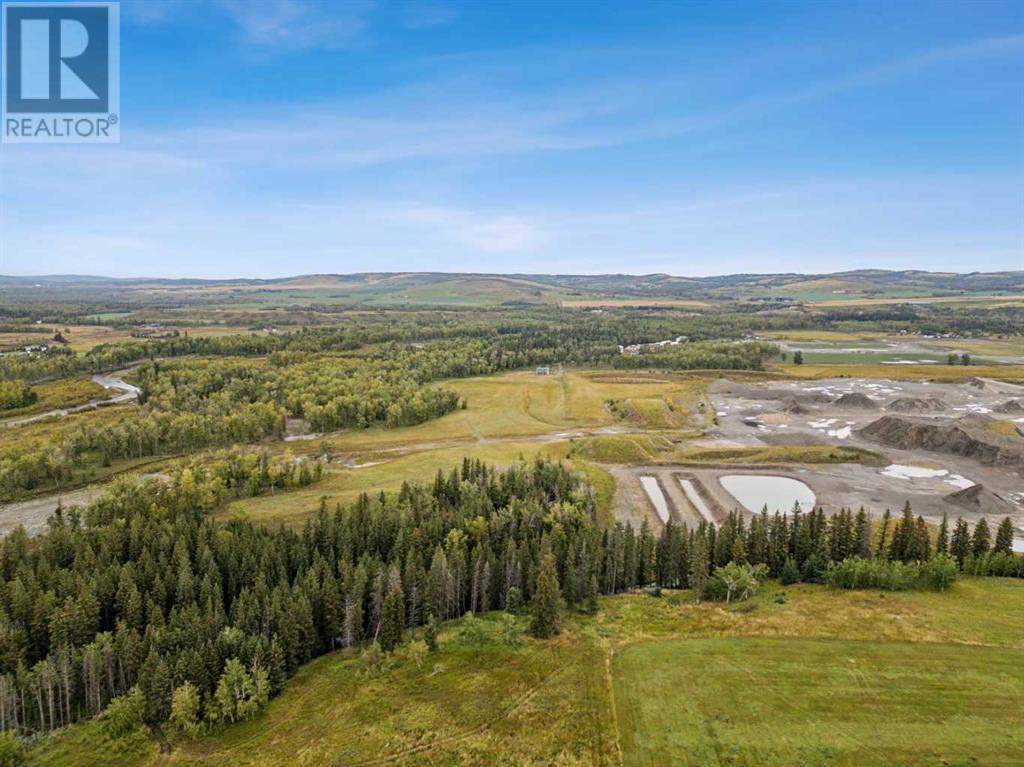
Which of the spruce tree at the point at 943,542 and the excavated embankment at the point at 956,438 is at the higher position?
the excavated embankment at the point at 956,438

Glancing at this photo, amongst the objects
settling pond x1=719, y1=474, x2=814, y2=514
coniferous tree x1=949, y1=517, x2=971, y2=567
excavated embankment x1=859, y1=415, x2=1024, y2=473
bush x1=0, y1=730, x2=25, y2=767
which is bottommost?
bush x1=0, y1=730, x2=25, y2=767

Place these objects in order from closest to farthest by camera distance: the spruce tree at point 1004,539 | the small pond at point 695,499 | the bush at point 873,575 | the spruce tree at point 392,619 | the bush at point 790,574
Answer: the spruce tree at point 392,619, the bush at point 873,575, the bush at point 790,574, the spruce tree at point 1004,539, the small pond at point 695,499

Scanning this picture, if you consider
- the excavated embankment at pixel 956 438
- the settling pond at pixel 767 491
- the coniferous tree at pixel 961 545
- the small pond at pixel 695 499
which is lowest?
the small pond at pixel 695 499

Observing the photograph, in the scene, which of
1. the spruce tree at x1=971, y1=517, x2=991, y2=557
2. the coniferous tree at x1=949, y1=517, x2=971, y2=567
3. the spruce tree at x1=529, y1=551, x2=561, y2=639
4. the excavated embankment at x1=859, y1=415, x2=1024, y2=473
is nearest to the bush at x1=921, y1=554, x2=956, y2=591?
the coniferous tree at x1=949, y1=517, x2=971, y2=567

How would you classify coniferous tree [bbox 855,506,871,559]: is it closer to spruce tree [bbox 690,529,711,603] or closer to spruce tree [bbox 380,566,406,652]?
spruce tree [bbox 690,529,711,603]

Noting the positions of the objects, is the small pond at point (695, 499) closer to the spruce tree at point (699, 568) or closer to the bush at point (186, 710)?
the spruce tree at point (699, 568)

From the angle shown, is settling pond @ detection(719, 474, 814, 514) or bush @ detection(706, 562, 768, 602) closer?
bush @ detection(706, 562, 768, 602)

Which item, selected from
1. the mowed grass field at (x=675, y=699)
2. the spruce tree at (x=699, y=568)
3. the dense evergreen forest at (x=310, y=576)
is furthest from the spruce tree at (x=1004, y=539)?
the spruce tree at (x=699, y=568)
